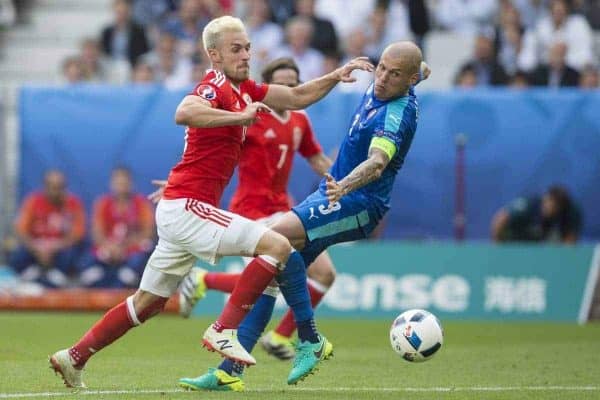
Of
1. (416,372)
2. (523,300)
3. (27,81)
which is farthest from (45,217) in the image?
(416,372)

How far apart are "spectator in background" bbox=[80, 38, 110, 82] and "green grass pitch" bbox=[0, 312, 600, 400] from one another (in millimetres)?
5650

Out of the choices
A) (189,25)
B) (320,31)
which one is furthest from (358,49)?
(189,25)

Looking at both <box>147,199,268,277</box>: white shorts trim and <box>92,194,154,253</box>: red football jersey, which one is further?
<box>92,194,154,253</box>: red football jersey

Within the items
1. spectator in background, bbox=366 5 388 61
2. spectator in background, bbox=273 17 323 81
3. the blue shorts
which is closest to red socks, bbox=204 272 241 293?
the blue shorts

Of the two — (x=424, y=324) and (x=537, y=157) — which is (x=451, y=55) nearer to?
(x=537, y=157)

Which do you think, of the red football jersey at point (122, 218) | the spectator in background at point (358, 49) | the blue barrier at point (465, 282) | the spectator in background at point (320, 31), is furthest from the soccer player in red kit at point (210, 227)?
the spectator in background at point (320, 31)

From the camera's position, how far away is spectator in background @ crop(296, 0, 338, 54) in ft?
64.6

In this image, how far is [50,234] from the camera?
1808 cm

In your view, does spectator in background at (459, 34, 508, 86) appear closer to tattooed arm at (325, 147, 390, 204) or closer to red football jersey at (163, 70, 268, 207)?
tattooed arm at (325, 147, 390, 204)

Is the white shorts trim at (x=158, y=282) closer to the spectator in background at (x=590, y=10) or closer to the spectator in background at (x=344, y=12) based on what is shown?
the spectator in background at (x=344, y=12)

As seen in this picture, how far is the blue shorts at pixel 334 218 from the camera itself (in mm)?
9125

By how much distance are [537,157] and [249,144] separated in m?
7.06

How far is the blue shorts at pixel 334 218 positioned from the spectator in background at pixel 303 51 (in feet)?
32.8

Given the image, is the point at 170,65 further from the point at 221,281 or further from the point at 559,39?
the point at 221,281
